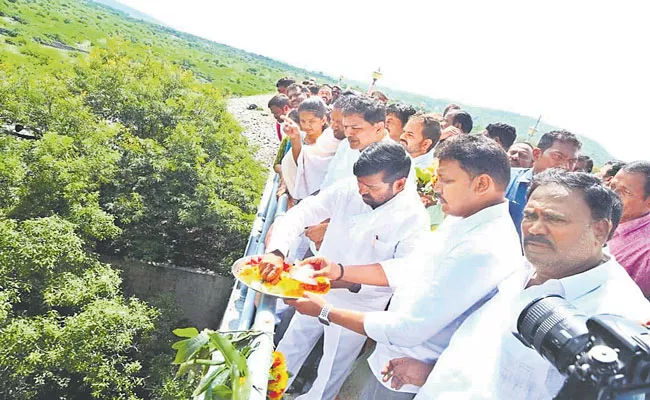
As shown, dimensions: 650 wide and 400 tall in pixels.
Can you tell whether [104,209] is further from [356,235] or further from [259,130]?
[259,130]

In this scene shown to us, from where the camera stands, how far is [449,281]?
1876 millimetres

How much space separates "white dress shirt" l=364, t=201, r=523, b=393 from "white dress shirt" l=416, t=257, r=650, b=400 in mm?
108

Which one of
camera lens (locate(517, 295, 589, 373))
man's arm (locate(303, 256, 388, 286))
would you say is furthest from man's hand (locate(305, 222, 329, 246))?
camera lens (locate(517, 295, 589, 373))

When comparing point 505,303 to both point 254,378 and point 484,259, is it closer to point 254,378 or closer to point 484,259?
point 484,259

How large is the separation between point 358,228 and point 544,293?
1262 millimetres

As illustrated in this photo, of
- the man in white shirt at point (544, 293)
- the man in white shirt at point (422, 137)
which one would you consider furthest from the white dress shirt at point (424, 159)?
the man in white shirt at point (544, 293)

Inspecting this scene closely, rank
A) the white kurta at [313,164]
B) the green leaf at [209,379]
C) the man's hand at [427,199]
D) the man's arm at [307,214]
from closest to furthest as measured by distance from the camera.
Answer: the green leaf at [209,379] < the man's arm at [307,214] < the man's hand at [427,199] < the white kurta at [313,164]

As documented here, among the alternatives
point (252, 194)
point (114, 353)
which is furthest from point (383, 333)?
point (252, 194)

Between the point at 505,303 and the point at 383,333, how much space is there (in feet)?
1.79

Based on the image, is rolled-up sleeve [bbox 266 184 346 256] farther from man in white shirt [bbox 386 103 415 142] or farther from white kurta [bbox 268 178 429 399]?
man in white shirt [bbox 386 103 415 142]

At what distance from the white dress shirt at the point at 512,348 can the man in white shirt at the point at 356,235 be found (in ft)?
2.92

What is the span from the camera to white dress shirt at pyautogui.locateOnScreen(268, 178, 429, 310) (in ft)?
8.87

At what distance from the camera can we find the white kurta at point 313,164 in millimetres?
4453

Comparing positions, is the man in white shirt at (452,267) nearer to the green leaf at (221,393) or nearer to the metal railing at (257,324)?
the metal railing at (257,324)
